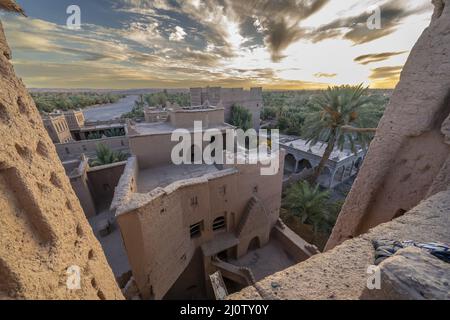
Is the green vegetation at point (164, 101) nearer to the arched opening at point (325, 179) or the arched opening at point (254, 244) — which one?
the arched opening at point (325, 179)

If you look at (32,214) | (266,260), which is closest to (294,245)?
(266,260)

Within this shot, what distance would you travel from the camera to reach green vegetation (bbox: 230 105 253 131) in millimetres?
29913

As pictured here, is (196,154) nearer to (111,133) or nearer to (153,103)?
(111,133)

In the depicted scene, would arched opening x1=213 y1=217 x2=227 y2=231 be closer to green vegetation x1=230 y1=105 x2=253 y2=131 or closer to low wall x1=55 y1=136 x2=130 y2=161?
low wall x1=55 y1=136 x2=130 y2=161

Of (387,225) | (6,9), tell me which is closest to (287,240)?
(387,225)

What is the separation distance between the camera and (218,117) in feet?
51.1

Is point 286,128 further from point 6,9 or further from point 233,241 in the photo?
point 6,9

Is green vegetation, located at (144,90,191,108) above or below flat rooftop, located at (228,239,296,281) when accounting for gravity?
above

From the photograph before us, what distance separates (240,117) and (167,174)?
21.8 m

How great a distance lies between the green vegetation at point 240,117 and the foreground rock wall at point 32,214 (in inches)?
1095

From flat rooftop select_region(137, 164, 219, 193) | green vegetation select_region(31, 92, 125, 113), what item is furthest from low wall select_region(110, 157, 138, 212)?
green vegetation select_region(31, 92, 125, 113)

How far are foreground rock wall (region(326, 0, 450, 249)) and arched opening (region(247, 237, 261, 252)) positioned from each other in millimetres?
7084

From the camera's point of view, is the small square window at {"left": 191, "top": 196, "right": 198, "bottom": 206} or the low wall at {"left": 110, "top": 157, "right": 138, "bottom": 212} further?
the small square window at {"left": 191, "top": 196, "right": 198, "bottom": 206}
